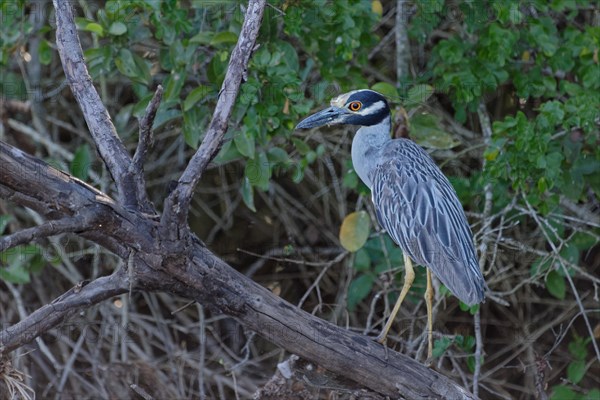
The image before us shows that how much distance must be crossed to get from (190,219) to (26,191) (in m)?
2.93

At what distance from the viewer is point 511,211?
13.0 ft

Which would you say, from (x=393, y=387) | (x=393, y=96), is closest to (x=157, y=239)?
(x=393, y=387)

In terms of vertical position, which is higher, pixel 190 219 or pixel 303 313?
pixel 303 313

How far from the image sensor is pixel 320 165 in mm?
4590

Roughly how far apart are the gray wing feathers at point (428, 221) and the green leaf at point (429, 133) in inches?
4.4

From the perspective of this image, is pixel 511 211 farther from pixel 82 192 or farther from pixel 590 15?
pixel 82 192

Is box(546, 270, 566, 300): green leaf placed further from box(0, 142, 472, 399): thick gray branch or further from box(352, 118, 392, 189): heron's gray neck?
box(0, 142, 472, 399): thick gray branch

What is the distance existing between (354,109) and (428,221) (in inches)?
24.4

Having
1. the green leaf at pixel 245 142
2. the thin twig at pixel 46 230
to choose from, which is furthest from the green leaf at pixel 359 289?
the thin twig at pixel 46 230

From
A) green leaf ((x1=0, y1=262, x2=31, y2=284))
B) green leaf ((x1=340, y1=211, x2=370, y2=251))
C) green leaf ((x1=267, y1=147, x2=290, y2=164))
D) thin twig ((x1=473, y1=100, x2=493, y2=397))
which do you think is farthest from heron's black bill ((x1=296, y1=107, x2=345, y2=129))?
green leaf ((x1=0, y1=262, x2=31, y2=284))

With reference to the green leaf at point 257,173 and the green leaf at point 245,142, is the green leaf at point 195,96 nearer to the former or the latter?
the green leaf at point 245,142

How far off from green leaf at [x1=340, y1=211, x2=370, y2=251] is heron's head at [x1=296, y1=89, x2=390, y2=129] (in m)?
0.43

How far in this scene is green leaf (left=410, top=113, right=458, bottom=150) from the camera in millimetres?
3602

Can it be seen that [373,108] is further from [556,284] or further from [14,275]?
[14,275]
